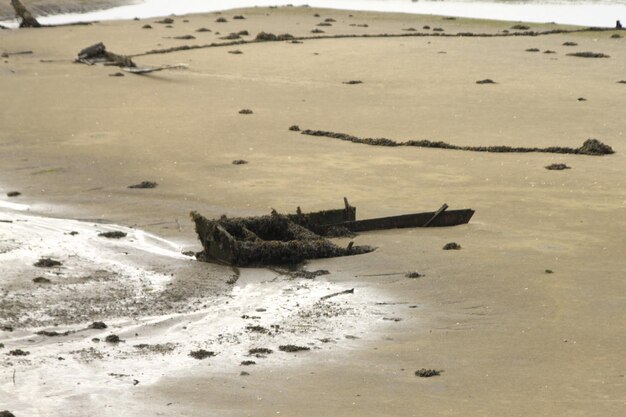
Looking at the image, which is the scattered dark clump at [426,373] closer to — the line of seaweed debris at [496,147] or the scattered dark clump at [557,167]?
the scattered dark clump at [557,167]

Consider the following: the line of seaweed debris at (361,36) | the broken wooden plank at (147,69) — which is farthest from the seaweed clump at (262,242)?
the line of seaweed debris at (361,36)

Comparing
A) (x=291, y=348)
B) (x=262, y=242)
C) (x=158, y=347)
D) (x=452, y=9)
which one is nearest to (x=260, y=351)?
(x=291, y=348)

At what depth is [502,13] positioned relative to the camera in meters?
49.3

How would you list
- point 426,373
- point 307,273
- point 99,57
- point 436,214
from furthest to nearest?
point 99,57 → point 436,214 → point 307,273 → point 426,373

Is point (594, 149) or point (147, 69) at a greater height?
point (594, 149)

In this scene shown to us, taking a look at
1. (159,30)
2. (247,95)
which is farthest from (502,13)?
(247,95)

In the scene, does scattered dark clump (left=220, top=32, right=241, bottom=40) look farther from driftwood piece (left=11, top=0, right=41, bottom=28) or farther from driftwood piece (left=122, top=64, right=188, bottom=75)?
driftwood piece (left=122, top=64, right=188, bottom=75)

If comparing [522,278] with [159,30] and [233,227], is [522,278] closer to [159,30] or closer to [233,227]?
[233,227]

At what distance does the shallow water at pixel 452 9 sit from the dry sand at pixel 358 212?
16.0 m

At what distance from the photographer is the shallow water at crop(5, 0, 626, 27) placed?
46.2 meters

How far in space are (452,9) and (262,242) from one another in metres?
40.8

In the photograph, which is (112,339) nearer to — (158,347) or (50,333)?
(158,347)

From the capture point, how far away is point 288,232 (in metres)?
13.2

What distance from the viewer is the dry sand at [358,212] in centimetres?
920
